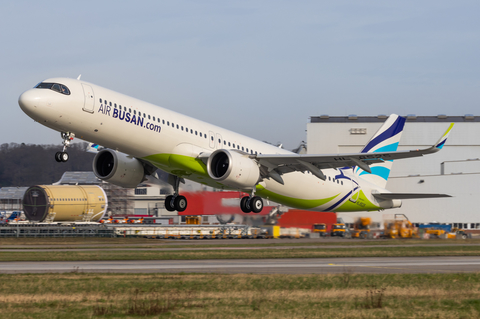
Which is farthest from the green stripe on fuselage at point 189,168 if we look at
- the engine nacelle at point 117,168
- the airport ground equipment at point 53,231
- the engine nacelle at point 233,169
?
the airport ground equipment at point 53,231

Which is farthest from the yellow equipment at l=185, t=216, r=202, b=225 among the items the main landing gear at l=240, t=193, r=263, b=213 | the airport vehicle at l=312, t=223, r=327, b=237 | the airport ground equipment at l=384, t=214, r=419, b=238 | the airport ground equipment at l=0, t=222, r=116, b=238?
the main landing gear at l=240, t=193, r=263, b=213

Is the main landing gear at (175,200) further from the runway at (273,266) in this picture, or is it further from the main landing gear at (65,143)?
the main landing gear at (65,143)

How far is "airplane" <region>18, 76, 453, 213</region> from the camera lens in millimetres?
26125

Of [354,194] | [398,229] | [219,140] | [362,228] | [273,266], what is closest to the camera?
[273,266]

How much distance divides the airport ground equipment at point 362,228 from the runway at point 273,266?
51.9 ft

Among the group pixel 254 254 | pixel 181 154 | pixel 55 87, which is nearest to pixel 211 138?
pixel 181 154

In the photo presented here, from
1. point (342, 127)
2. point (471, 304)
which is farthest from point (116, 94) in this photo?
point (342, 127)

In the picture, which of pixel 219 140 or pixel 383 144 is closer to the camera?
pixel 219 140

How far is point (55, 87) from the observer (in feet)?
84.8

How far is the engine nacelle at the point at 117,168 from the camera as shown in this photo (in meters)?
33.2

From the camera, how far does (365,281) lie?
24438 mm

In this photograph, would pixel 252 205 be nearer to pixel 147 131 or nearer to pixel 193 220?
pixel 147 131

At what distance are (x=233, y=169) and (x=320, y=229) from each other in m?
31.7

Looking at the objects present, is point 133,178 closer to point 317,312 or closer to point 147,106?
point 147,106
